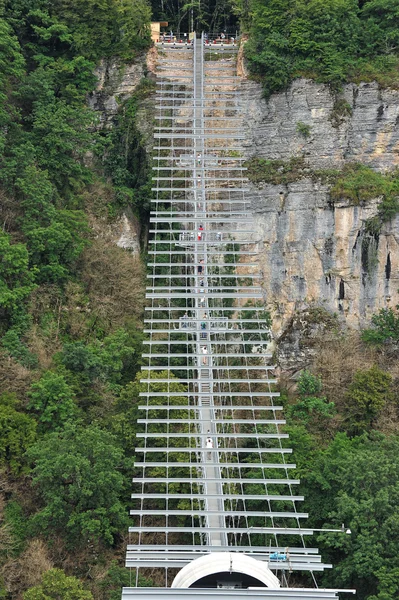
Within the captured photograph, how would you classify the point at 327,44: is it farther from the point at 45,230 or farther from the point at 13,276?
the point at 13,276

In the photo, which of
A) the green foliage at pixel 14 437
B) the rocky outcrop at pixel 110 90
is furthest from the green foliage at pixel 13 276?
the rocky outcrop at pixel 110 90

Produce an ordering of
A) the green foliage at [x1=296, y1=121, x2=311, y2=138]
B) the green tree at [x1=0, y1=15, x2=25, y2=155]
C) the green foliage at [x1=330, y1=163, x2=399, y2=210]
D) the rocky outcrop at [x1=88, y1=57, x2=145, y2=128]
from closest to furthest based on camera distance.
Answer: the green tree at [x1=0, y1=15, x2=25, y2=155], the green foliage at [x1=330, y1=163, x2=399, y2=210], the green foliage at [x1=296, y1=121, x2=311, y2=138], the rocky outcrop at [x1=88, y1=57, x2=145, y2=128]

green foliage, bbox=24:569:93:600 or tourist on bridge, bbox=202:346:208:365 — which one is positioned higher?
tourist on bridge, bbox=202:346:208:365

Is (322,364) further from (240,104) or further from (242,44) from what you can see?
(242,44)

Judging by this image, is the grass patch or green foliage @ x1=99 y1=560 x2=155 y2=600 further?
the grass patch

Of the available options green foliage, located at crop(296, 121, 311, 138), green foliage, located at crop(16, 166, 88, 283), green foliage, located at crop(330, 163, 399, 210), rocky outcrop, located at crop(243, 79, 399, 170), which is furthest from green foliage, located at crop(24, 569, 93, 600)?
green foliage, located at crop(296, 121, 311, 138)

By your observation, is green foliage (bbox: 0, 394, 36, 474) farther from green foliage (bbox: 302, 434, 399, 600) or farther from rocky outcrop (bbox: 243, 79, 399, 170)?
rocky outcrop (bbox: 243, 79, 399, 170)

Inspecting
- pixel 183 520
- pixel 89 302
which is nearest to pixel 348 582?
pixel 183 520

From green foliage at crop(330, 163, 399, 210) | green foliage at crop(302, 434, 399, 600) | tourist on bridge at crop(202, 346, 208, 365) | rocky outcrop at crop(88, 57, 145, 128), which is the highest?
rocky outcrop at crop(88, 57, 145, 128)
